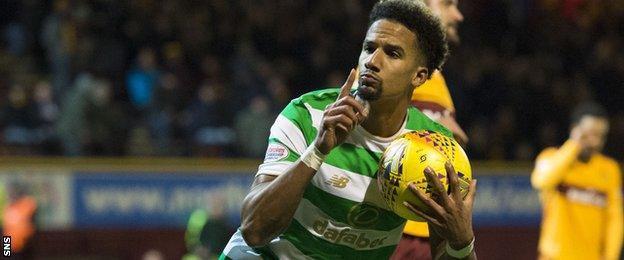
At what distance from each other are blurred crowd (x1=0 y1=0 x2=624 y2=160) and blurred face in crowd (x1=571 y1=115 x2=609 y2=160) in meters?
4.03

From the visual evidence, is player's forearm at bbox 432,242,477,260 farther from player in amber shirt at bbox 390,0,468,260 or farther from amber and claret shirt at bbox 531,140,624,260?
amber and claret shirt at bbox 531,140,624,260

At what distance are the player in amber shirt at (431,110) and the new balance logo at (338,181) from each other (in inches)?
46.8

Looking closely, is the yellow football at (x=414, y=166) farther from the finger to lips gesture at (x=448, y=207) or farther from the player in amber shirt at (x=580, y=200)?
the player in amber shirt at (x=580, y=200)

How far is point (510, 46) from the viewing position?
1499 centimetres

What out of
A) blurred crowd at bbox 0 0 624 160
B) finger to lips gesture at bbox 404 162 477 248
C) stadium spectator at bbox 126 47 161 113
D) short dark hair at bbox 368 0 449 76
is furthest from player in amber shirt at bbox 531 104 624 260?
finger to lips gesture at bbox 404 162 477 248

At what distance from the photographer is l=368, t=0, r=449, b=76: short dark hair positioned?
3.76 metres

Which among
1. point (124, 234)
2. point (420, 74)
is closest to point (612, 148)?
point (124, 234)

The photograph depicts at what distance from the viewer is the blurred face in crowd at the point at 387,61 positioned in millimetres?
3598

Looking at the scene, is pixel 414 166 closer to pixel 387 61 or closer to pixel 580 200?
pixel 387 61

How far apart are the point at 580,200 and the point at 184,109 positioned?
4795 millimetres

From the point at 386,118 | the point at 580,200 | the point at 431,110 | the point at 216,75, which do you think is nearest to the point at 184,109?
the point at 216,75

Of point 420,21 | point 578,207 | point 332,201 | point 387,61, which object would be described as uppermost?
point 420,21

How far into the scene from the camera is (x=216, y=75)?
12359mm

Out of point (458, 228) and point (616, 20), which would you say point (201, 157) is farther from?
point (458, 228)
